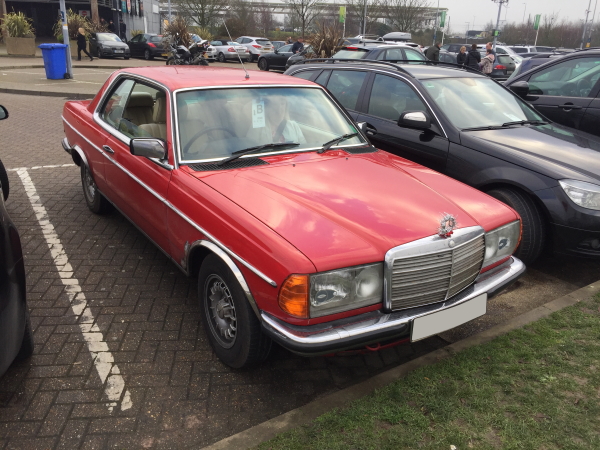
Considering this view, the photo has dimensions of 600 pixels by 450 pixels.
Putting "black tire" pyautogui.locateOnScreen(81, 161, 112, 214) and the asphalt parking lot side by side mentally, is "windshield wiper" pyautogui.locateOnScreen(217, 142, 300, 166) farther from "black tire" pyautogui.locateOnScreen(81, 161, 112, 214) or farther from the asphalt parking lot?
"black tire" pyautogui.locateOnScreen(81, 161, 112, 214)

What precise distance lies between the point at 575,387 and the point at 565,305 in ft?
3.64

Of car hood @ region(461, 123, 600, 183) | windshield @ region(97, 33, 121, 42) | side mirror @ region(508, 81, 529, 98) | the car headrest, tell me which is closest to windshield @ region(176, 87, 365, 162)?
the car headrest

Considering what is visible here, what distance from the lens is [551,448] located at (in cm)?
253

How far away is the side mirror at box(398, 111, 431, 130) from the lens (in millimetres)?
5000

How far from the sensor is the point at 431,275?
275cm

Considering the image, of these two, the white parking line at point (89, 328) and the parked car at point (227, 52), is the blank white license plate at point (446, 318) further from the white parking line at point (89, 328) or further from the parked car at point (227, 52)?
the parked car at point (227, 52)

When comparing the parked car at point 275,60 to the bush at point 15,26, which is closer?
the bush at point 15,26

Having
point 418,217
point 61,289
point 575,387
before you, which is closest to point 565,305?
point 575,387

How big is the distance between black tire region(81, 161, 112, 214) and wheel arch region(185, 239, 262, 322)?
235 centimetres

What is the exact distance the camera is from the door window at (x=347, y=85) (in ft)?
20.1

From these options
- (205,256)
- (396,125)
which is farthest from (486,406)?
(396,125)

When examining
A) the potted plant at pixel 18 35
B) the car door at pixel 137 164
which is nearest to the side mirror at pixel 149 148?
the car door at pixel 137 164

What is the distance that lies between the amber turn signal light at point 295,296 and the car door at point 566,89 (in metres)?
5.57

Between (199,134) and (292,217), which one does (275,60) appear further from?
(292,217)
